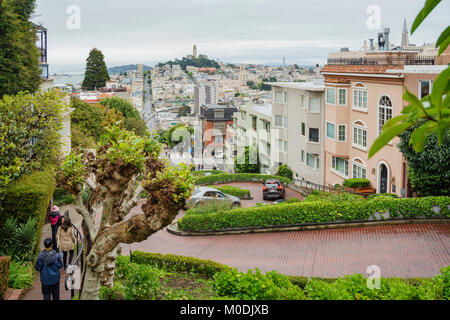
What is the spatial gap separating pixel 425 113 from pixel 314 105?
37714 millimetres

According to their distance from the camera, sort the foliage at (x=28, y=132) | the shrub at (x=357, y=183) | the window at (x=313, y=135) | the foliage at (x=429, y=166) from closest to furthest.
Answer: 1. the foliage at (x=28, y=132)
2. the foliage at (x=429, y=166)
3. the shrub at (x=357, y=183)
4. the window at (x=313, y=135)

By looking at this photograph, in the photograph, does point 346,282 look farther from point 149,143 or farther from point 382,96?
point 382,96

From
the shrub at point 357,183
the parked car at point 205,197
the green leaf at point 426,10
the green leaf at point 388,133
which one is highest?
the green leaf at point 426,10

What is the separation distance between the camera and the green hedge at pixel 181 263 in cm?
1410

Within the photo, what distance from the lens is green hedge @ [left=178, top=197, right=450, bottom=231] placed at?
1944 cm

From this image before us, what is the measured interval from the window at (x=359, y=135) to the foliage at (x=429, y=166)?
737 centimetres

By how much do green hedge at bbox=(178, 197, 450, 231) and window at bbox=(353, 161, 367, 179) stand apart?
12093mm

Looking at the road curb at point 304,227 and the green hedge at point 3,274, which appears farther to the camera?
the road curb at point 304,227

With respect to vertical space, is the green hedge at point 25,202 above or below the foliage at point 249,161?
above

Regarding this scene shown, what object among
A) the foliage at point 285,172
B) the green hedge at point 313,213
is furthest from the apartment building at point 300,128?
the green hedge at point 313,213

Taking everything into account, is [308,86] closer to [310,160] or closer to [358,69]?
[310,160]

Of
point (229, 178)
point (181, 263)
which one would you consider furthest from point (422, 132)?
point (229, 178)

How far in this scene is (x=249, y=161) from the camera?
5106cm

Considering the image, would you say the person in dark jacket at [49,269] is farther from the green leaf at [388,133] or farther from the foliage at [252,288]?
the green leaf at [388,133]
